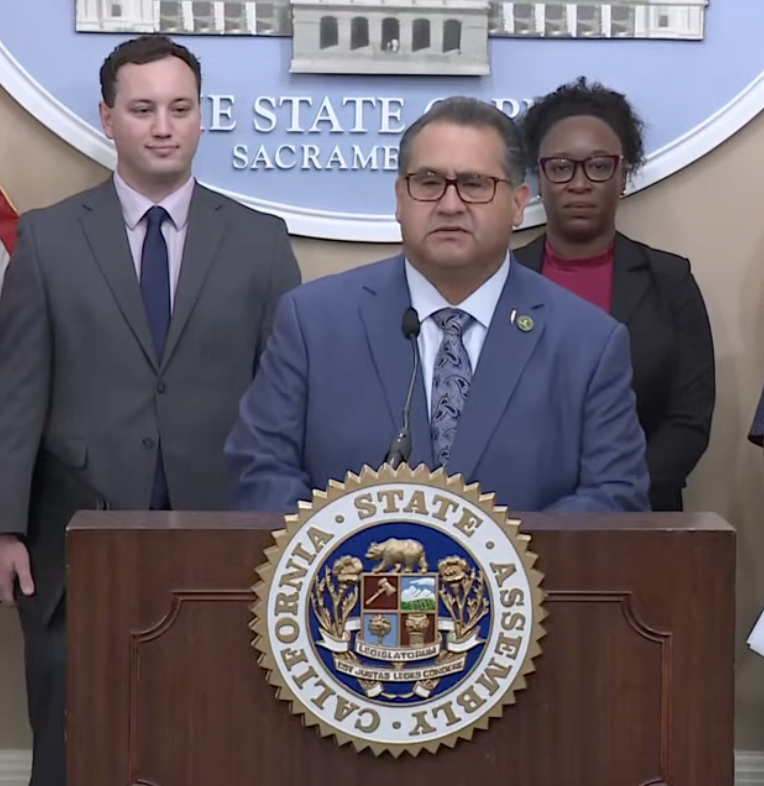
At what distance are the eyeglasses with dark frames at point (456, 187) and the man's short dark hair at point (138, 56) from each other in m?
0.93

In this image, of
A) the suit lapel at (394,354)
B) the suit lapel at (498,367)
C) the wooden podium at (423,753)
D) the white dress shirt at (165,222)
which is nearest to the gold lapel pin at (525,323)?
the suit lapel at (498,367)

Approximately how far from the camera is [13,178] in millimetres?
2928

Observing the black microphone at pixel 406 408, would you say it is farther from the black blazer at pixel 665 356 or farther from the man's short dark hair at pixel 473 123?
the black blazer at pixel 665 356

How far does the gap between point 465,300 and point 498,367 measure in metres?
0.12

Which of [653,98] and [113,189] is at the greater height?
[653,98]

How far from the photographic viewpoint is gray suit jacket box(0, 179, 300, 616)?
2.49m

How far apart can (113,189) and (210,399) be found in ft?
1.43

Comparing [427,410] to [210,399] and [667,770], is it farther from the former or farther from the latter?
[210,399]

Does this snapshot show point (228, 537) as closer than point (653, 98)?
Yes

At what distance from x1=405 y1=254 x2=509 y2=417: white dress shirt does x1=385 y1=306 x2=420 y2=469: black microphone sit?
52mm

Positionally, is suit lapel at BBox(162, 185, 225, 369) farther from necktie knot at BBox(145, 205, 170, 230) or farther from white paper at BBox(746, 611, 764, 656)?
white paper at BBox(746, 611, 764, 656)

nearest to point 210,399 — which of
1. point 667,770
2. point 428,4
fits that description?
point 428,4

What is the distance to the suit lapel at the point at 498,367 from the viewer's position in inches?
66.6

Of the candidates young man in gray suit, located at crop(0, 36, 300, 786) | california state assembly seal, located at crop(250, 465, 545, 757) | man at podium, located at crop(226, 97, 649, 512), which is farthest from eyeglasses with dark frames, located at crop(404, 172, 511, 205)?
young man in gray suit, located at crop(0, 36, 300, 786)
